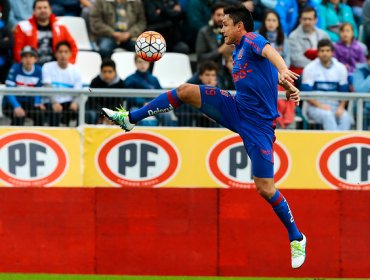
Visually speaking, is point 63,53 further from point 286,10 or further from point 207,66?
point 286,10

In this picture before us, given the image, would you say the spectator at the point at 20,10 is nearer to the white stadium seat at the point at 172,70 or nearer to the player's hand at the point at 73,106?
the white stadium seat at the point at 172,70

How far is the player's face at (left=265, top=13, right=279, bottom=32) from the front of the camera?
1606 centimetres

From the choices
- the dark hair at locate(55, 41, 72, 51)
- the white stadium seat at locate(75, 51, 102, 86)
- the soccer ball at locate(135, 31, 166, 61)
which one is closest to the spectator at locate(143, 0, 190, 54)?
the white stadium seat at locate(75, 51, 102, 86)

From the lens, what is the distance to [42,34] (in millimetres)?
16109

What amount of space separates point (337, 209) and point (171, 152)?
2086 millimetres

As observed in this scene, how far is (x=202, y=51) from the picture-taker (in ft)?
54.3

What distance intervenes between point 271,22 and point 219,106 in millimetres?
5131

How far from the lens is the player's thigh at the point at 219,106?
36.7 ft

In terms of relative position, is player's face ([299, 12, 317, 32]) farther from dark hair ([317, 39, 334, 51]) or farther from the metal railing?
the metal railing

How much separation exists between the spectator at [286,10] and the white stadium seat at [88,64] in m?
2.81

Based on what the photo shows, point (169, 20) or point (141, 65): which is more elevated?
point (169, 20)

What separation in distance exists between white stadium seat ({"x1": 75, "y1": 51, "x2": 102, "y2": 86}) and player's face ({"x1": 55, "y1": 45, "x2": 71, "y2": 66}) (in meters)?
0.81

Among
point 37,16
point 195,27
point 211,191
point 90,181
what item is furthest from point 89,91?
point 195,27

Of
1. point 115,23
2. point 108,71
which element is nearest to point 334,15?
point 115,23
